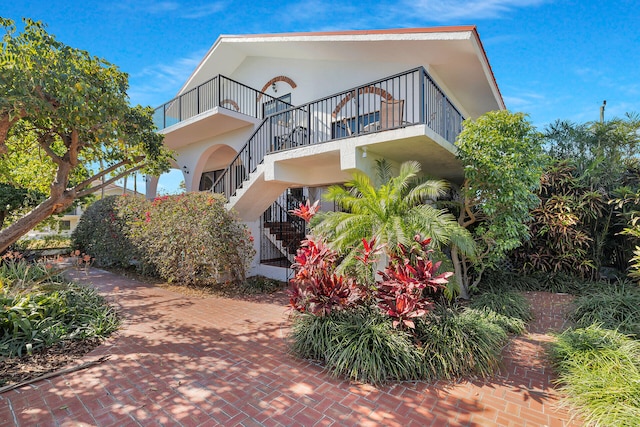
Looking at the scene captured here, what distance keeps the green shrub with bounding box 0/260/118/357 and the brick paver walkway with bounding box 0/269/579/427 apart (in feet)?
2.53

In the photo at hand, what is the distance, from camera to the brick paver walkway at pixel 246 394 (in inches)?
133

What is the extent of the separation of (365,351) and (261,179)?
5.93 meters

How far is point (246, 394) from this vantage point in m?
3.83

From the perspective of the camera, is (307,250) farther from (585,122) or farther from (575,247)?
(585,122)

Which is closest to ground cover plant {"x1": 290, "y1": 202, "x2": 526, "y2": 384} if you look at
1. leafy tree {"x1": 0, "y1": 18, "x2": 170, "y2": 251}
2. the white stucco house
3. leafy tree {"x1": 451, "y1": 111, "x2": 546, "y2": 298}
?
leafy tree {"x1": 451, "y1": 111, "x2": 546, "y2": 298}

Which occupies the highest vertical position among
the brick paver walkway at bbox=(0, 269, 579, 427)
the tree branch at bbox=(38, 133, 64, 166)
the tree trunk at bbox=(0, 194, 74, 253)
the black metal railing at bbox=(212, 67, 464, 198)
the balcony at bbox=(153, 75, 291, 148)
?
the balcony at bbox=(153, 75, 291, 148)

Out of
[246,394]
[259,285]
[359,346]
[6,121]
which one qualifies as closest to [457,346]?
[359,346]

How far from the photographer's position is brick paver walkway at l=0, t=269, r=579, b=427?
133 inches

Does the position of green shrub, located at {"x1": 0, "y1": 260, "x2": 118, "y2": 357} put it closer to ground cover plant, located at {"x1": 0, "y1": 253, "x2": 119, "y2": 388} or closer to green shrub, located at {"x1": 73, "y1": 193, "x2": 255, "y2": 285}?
ground cover plant, located at {"x1": 0, "y1": 253, "x2": 119, "y2": 388}

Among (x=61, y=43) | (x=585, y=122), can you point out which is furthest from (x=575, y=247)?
(x=61, y=43)

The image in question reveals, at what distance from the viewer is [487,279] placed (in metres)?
8.95

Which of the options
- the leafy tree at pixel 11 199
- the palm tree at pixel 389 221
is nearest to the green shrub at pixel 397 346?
the palm tree at pixel 389 221

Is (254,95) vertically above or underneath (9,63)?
above

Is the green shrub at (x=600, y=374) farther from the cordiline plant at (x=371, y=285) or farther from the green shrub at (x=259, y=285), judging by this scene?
the green shrub at (x=259, y=285)
